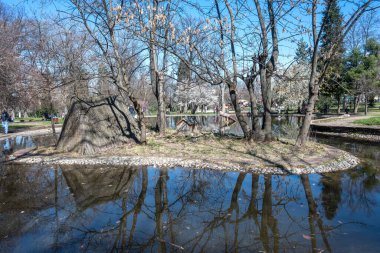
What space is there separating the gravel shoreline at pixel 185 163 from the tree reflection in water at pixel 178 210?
48cm

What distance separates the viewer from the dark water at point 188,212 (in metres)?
4.37

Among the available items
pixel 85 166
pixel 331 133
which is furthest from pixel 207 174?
pixel 331 133

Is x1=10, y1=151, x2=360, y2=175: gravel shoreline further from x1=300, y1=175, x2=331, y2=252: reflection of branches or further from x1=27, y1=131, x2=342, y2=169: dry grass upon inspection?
x1=300, y1=175, x2=331, y2=252: reflection of branches

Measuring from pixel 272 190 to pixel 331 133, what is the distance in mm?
16591

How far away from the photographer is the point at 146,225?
16.4ft

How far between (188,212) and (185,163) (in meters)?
4.04

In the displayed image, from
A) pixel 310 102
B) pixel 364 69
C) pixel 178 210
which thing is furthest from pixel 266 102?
pixel 364 69

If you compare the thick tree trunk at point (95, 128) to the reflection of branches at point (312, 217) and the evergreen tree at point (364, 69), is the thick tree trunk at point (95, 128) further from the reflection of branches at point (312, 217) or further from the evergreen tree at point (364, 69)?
the evergreen tree at point (364, 69)

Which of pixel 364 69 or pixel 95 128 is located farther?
pixel 364 69

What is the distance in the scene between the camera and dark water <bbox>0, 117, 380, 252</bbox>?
172 inches

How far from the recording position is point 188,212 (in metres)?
5.58

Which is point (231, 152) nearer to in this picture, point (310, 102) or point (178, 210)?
point (310, 102)

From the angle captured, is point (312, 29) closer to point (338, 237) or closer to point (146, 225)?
point (338, 237)

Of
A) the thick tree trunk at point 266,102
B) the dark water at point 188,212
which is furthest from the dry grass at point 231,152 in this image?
the dark water at point 188,212
